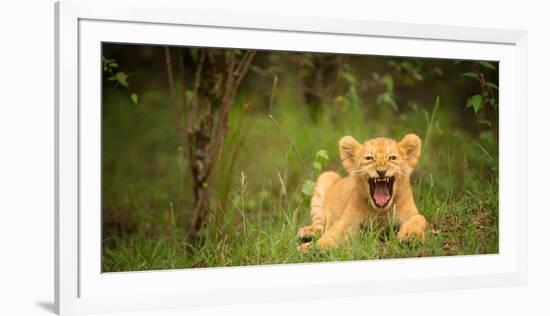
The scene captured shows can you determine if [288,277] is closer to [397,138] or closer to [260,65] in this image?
[397,138]

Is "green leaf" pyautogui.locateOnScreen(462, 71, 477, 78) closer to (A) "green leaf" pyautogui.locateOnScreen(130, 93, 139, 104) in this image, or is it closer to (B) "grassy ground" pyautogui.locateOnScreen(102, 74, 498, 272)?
(B) "grassy ground" pyautogui.locateOnScreen(102, 74, 498, 272)

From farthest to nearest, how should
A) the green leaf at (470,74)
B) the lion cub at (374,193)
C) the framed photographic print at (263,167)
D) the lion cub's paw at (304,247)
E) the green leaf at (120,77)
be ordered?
the green leaf at (470,74) → the lion cub at (374,193) → the lion cub's paw at (304,247) → the green leaf at (120,77) → the framed photographic print at (263,167)

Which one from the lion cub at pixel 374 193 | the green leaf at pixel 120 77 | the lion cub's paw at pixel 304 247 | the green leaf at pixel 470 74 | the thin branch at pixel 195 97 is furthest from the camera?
the thin branch at pixel 195 97

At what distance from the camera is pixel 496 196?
13.8 ft

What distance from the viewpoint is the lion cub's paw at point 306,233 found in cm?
416

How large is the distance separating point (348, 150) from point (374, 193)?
28 centimetres

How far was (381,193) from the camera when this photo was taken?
416 cm

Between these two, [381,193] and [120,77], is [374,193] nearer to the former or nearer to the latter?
[381,193]

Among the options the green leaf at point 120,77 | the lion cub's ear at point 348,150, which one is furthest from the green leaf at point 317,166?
the green leaf at point 120,77

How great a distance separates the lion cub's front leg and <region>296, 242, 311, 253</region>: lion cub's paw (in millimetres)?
455

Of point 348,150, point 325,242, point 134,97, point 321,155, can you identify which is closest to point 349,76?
point 321,155

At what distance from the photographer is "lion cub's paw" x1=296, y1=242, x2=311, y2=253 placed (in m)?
3.98

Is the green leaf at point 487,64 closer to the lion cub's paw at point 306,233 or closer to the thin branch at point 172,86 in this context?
the lion cub's paw at point 306,233

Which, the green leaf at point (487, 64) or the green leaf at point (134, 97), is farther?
the green leaf at point (487, 64)
